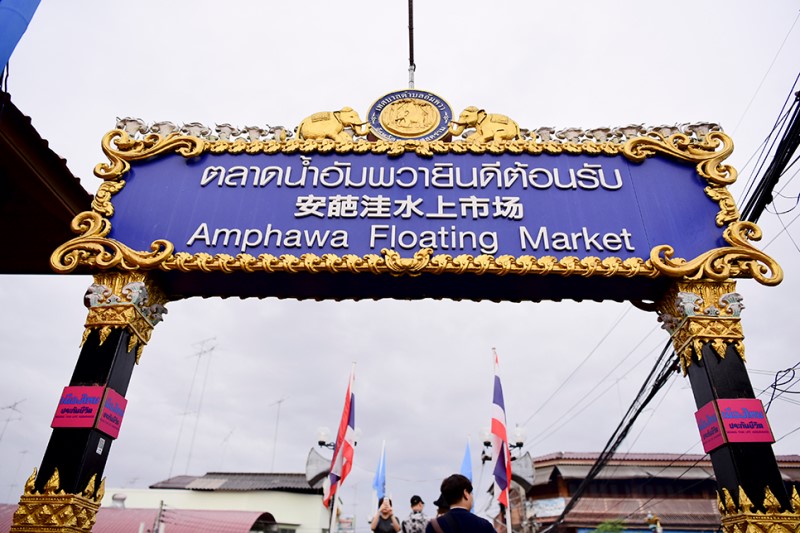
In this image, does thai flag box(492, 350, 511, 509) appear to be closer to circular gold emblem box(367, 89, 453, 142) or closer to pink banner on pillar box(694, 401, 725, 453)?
pink banner on pillar box(694, 401, 725, 453)

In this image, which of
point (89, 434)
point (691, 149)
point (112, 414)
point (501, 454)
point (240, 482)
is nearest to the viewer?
point (89, 434)

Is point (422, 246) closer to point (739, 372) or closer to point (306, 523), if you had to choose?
point (739, 372)

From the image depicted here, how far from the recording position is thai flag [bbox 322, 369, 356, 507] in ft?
28.8

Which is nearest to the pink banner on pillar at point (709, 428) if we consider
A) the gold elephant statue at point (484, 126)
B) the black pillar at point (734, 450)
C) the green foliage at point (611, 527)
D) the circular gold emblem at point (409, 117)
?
the black pillar at point (734, 450)

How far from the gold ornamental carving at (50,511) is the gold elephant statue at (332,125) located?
4.52 meters

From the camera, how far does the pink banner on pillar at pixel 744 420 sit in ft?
15.0

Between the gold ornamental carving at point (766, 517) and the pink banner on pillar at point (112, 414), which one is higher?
the pink banner on pillar at point (112, 414)

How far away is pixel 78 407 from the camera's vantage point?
4.86 meters

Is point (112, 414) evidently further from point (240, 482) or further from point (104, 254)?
point (240, 482)

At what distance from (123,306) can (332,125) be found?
3.26 metres

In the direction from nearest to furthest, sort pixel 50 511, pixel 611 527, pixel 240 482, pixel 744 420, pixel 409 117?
pixel 50 511 → pixel 744 420 → pixel 409 117 → pixel 611 527 → pixel 240 482

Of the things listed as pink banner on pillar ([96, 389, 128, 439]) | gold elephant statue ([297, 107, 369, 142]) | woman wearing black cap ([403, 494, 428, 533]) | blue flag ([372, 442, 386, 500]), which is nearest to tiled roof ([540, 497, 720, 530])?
blue flag ([372, 442, 386, 500])

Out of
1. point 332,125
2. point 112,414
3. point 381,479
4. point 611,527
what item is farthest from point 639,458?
point 112,414

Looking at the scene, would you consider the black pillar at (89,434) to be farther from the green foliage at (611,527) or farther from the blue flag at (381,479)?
the green foliage at (611,527)
